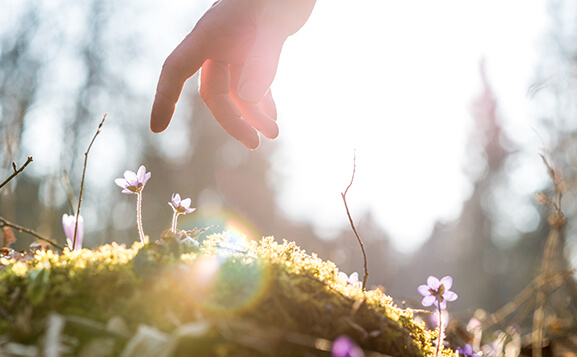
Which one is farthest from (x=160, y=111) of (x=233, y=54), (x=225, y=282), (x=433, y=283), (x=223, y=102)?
(x=433, y=283)

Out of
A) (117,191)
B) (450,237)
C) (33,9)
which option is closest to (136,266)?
(33,9)

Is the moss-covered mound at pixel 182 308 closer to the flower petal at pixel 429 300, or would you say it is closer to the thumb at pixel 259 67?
the flower petal at pixel 429 300

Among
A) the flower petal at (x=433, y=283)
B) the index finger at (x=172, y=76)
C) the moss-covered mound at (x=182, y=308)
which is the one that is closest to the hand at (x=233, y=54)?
the index finger at (x=172, y=76)

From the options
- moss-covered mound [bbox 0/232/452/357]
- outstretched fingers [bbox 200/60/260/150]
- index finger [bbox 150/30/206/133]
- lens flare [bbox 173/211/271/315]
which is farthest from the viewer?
outstretched fingers [bbox 200/60/260/150]

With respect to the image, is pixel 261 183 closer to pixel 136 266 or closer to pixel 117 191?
pixel 117 191

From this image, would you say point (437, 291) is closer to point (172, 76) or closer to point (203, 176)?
point (172, 76)

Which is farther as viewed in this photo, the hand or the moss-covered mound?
the hand

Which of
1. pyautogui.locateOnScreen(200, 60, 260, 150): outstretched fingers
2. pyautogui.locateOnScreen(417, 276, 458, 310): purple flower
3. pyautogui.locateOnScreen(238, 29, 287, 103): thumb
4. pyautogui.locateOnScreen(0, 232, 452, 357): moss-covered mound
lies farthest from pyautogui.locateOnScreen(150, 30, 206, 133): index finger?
pyautogui.locateOnScreen(417, 276, 458, 310): purple flower

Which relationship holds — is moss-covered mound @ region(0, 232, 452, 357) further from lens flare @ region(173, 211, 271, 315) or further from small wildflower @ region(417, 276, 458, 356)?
small wildflower @ region(417, 276, 458, 356)
